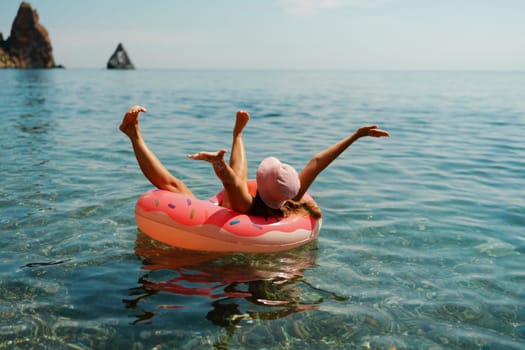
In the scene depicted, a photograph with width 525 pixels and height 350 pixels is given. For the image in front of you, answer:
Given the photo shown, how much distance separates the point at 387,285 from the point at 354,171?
4.68 m

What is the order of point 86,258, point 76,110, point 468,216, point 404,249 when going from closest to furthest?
1. point 86,258
2. point 404,249
3. point 468,216
4. point 76,110

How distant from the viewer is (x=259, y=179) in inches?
181

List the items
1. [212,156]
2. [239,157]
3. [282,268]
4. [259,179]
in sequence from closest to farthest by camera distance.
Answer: [212,156], [282,268], [259,179], [239,157]

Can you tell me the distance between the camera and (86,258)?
4.54 metres

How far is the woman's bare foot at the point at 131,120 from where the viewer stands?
14.8 ft

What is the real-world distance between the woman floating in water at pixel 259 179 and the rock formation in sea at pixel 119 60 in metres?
135

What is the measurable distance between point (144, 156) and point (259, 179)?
1.13 metres

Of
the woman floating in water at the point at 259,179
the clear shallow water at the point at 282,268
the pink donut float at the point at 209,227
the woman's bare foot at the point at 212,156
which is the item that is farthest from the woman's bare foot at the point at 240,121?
the clear shallow water at the point at 282,268

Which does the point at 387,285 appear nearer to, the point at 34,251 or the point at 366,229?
the point at 366,229

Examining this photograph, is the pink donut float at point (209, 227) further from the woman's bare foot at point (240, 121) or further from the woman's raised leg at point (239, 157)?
the woman's bare foot at point (240, 121)

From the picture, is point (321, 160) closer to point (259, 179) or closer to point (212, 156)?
point (259, 179)

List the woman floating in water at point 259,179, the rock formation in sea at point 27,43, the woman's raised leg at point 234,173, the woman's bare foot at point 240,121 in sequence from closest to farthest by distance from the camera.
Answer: the woman's raised leg at point 234,173 < the woman floating in water at point 259,179 < the woman's bare foot at point 240,121 < the rock formation in sea at point 27,43

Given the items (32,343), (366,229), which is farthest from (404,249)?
(32,343)

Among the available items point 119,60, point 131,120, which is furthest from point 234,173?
point 119,60
